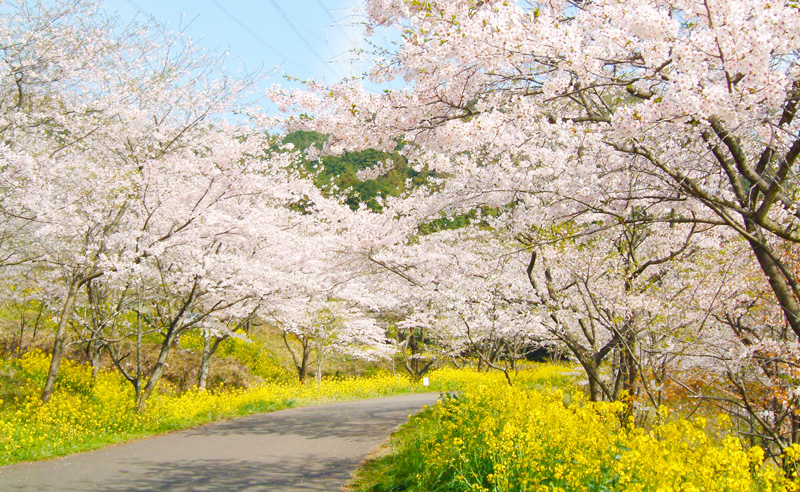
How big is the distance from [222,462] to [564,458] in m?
5.19

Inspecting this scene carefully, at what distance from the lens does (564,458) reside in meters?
3.95

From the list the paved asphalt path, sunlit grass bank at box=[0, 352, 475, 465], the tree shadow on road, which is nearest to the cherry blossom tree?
the tree shadow on road

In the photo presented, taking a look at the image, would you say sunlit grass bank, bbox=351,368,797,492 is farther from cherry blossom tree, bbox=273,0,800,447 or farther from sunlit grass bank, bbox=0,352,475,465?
sunlit grass bank, bbox=0,352,475,465

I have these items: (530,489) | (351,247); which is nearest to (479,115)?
(530,489)

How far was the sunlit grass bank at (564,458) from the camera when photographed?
2877 mm

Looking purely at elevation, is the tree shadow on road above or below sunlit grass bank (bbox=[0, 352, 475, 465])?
below

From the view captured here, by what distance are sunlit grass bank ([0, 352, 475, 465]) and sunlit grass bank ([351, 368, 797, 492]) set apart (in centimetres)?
513

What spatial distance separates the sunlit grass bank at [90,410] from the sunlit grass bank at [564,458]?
5.13m

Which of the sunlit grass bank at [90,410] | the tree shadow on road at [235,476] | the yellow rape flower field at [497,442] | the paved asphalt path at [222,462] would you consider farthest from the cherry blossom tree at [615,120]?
the sunlit grass bank at [90,410]

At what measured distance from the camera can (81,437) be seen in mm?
8352

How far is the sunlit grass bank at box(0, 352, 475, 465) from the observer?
25.7 ft

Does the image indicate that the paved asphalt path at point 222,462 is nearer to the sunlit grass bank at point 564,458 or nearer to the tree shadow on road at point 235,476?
the tree shadow on road at point 235,476

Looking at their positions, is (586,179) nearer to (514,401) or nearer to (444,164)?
(444,164)

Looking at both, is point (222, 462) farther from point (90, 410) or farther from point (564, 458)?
point (564, 458)
